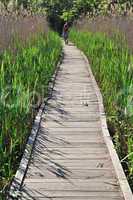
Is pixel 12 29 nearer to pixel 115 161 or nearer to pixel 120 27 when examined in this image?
pixel 120 27

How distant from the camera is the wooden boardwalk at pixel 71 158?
3.88 m

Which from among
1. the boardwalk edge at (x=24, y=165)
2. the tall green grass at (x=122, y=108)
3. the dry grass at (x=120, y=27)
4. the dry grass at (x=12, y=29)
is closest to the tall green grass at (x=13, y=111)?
the boardwalk edge at (x=24, y=165)

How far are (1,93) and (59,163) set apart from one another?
0.89 meters

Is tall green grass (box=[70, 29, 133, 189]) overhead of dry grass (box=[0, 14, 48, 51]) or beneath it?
beneath

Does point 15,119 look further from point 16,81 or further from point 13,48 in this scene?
point 13,48

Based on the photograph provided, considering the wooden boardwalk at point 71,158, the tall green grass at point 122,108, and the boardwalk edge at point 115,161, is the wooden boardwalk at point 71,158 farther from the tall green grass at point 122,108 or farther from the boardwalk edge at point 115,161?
the tall green grass at point 122,108

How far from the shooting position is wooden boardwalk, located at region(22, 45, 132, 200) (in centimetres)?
388

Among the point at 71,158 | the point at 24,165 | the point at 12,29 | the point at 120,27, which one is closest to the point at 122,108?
the point at 71,158

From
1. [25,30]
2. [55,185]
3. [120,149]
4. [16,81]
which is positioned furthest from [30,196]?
[25,30]

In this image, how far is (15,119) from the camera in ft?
15.3

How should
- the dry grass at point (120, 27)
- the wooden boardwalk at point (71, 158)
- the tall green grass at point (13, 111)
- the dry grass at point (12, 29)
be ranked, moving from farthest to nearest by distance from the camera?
1. the dry grass at point (120, 27)
2. the dry grass at point (12, 29)
3. the tall green grass at point (13, 111)
4. the wooden boardwalk at point (71, 158)

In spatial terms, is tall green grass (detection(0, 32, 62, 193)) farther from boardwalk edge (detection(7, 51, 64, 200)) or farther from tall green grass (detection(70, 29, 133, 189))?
tall green grass (detection(70, 29, 133, 189))

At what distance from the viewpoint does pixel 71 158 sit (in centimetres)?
471

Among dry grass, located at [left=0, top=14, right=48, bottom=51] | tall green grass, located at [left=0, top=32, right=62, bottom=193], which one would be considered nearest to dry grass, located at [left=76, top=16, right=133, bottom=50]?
tall green grass, located at [left=0, top=32, right=62, bottom=193]
